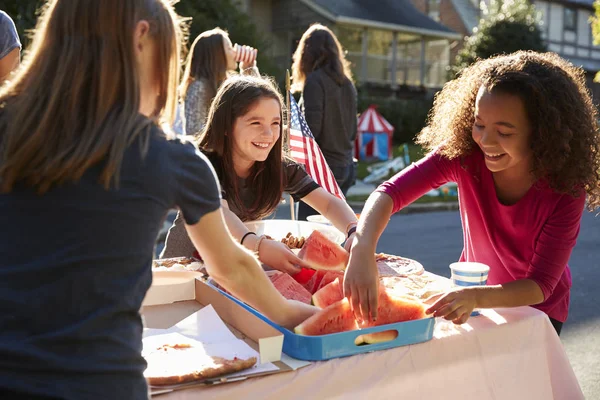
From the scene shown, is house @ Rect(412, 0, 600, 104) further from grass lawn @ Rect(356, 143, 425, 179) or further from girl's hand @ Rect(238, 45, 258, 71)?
girl's hand @ Rect(238, 45, 258, 71)

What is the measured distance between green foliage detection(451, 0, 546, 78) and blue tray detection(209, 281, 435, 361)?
24054 mm

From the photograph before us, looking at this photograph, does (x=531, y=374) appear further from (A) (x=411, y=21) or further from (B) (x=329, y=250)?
(A) (x=411, y=21)

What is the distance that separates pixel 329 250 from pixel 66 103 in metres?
1.49

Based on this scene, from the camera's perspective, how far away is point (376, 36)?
96.9ft

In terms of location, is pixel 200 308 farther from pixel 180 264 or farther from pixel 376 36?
pixel 376 36

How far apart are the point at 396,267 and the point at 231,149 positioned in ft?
3.89

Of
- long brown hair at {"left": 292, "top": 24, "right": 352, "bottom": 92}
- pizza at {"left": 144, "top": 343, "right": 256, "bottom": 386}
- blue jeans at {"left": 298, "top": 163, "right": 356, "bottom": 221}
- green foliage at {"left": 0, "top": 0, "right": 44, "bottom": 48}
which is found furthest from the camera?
green foliage at {"left": 0, "top": 0, "right": 44, "bottom": 48}

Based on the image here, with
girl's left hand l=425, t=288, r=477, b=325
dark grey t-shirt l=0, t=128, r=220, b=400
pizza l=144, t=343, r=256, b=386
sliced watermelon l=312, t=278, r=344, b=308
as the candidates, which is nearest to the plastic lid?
girl's left hand l=425, t=288, r=477, b=325

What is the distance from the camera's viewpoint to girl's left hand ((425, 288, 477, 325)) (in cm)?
214

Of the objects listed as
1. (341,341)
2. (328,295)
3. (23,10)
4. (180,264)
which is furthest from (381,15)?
(341,341)

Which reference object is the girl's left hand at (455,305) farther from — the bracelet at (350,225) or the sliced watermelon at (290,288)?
the bracelet at (350,225)

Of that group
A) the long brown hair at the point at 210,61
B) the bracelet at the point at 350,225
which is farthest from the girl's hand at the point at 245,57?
the bracelet at the point at 350,225

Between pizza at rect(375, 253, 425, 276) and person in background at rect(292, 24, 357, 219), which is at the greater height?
person in background at rect(292, 24, 357, 219)

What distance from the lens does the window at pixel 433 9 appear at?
122ft
